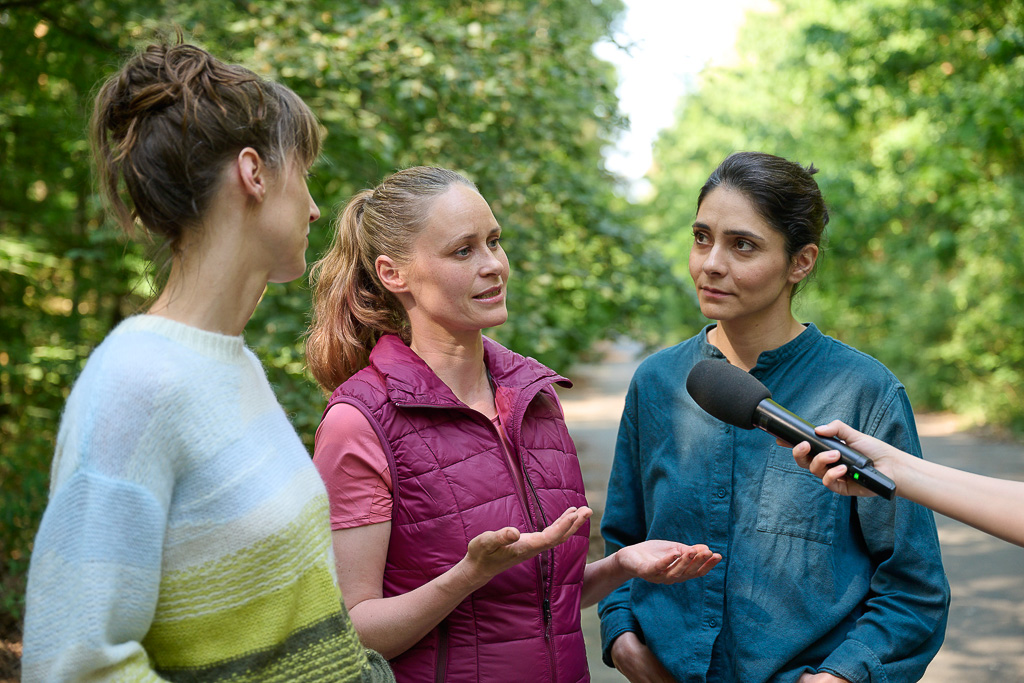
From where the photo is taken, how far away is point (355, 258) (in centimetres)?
249

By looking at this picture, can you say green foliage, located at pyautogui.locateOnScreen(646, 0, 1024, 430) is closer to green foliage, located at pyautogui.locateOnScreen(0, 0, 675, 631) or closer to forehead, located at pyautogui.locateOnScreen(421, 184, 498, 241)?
green foliage, located at pyautogui.locateOnScreen(0, 0, 675, 631)

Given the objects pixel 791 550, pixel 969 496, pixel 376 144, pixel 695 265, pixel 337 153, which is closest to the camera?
pixel 969 496

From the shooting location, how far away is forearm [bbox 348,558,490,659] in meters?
1.92

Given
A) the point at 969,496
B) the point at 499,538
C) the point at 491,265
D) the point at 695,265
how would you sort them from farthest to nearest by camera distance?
the point at 695,265
the point at 491,265
the point at 969,496
the point at 499,538

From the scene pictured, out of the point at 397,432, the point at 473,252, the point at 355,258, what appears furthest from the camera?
the point at 355,258

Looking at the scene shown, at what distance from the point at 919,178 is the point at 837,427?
1306cm

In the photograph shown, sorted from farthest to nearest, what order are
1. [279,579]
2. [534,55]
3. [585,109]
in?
[585,109]
[534,55]
[279,579]

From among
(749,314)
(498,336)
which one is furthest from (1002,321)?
(749,314)

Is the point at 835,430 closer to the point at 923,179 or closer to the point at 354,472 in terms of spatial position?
the point at 354,472

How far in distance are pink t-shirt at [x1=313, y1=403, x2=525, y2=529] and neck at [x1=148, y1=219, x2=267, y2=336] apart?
0.56 meters

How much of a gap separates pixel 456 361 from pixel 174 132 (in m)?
1.08

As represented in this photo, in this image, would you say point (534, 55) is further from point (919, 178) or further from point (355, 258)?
point (919, 178)

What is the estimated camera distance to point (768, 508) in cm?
225

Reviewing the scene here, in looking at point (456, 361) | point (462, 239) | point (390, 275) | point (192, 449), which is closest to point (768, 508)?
point (456, 361)
